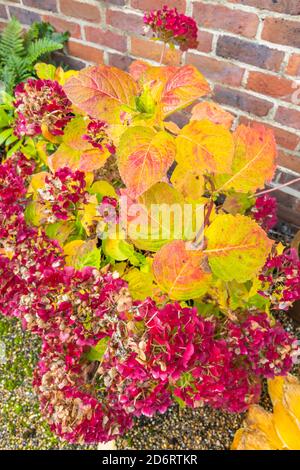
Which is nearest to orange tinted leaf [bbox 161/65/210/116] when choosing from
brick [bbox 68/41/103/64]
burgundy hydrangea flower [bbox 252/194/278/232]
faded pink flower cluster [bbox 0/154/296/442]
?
faded pink flower cluster [bbox 0/154/296/442]

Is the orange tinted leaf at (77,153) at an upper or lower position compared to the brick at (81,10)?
lower

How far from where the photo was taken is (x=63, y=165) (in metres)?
0.94

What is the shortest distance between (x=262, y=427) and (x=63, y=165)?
89 cm

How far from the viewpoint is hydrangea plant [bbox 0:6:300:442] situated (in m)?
0.62

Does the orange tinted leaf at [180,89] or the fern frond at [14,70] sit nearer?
the orange tinted leaf at [180,89]

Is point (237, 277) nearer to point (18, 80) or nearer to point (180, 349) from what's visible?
point (180, 349)

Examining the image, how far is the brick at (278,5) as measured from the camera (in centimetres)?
106

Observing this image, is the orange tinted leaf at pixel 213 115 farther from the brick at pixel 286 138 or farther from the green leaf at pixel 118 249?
the brick at pixel 286 138

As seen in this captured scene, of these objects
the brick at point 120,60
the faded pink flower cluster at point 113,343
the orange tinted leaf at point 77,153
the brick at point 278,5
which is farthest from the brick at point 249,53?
the faded pink flower cluster at point 113,343

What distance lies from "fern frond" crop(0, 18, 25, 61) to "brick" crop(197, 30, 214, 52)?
892mm

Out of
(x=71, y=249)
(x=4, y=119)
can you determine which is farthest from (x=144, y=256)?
(x=4, y=119)
